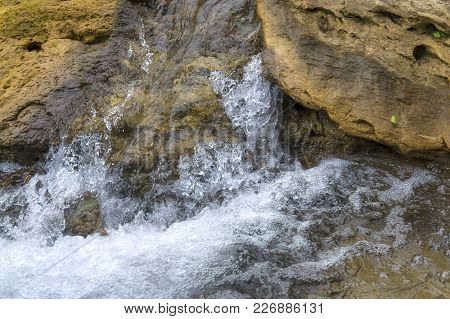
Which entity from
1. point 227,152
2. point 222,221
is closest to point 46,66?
point 227,152

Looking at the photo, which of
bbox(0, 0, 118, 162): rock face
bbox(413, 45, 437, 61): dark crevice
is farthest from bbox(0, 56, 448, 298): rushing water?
bbox(413, 45, 437, 61): dark crevice

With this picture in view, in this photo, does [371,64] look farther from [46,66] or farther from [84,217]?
[46,66]

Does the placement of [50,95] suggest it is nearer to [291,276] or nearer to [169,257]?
[169,257]

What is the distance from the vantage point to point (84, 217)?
4.98 metres

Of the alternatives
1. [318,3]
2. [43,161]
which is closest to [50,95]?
[43,161]

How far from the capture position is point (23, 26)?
19.6 ft

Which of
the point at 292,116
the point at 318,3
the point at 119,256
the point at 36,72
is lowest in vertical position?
the point at 119,256

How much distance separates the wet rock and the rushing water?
68 mm

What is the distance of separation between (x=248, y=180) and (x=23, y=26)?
3077 millimetres

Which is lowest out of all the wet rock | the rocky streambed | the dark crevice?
the wet rock

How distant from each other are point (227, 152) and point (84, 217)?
1477 mm

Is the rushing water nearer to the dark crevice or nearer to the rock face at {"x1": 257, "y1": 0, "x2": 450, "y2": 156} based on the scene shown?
the rock face at {"x1": 257, "y1": 0, "x2": 450, "y2": 156}

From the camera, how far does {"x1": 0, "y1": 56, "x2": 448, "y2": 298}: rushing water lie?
4168 mm

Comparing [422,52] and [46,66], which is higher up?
[422,52]
